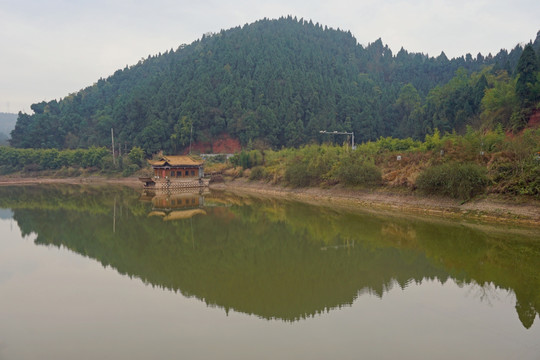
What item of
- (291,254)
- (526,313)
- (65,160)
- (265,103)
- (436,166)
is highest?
(265,103)

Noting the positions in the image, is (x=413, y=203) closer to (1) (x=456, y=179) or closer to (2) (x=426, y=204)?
(2) (x=426, y=204)

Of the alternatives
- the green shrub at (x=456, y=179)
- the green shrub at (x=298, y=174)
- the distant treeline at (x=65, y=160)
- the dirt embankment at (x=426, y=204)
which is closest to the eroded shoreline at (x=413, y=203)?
the dirt embankment at (x=426, y=204)

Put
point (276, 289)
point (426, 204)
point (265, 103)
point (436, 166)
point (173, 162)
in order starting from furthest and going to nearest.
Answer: point (265, 103) → point (173, 162) → point (426, 204) → point (436, 166) → point (276, 289)

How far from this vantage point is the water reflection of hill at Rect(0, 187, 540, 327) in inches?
416

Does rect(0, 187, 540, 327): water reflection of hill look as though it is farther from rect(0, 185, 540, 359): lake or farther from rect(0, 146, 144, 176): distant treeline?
rect(0, 146, 144, 176): distant treeline

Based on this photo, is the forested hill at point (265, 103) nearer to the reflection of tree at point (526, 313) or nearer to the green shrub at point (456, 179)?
the green shrub at point (456, 179)

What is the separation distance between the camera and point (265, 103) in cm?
7700

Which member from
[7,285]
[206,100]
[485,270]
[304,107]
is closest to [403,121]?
[304,107]

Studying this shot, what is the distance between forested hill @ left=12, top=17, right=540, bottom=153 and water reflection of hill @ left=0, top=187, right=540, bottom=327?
3688 centimetres

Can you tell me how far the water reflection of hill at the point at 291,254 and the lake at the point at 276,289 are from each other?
0.06 m

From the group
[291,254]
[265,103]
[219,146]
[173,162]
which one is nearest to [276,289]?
[291,254]

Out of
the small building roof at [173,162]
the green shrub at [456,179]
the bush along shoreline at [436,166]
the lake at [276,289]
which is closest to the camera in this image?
the lake at [276,289]

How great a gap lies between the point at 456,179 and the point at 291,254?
12.1 m

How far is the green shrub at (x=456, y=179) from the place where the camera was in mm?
21000
